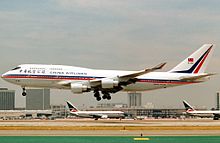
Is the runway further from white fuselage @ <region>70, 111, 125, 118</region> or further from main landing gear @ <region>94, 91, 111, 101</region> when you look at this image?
white fuselage @ <region>70, 111, 125, 118</region>

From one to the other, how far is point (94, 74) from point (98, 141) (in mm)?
41489

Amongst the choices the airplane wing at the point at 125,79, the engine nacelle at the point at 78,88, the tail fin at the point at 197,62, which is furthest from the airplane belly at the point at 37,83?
the tail fin at the point at 197,62

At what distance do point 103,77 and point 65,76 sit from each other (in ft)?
21.3

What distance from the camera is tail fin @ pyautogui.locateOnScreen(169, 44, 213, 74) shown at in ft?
265

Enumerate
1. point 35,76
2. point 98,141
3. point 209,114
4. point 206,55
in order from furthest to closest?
1. point 209,114
2. point 206,55
3. point 35,76
4. point 98,141

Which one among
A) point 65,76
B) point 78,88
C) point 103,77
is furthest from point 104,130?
point 103,77

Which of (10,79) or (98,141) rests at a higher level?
(10,79)

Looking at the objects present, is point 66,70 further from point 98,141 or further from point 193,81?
point 98,141

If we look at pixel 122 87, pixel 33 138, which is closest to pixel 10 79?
pixel 122 87

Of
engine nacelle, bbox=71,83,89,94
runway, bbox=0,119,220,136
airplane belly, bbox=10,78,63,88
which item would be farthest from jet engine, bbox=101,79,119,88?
runway, bbox=0,119,220,136

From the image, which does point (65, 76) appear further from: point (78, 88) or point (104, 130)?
point (104, 130)

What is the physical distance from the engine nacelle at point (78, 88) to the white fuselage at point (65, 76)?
1246 mm

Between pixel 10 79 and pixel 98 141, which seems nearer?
pixel 98 141

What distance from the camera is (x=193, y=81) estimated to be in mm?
77062
